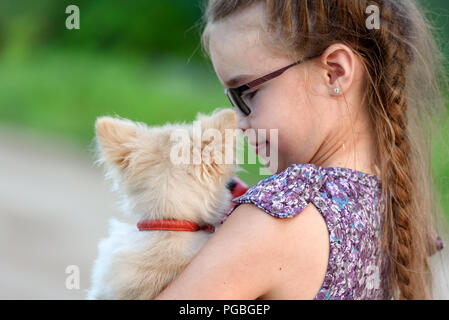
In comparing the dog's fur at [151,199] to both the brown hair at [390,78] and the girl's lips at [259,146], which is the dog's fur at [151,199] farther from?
the brown hair at [390,78]

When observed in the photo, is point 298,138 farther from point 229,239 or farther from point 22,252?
point 22,252

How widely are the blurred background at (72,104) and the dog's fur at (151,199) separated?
56 cm

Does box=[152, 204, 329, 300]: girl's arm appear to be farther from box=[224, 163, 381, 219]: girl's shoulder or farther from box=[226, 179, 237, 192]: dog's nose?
box=[226, 179, 237, 192]: dog's nose

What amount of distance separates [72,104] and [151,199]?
6.24 metres

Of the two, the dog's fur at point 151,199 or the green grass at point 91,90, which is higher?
the green grass at point 91,90

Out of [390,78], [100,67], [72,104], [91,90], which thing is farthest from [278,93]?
[100,67]

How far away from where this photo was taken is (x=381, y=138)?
1.66m

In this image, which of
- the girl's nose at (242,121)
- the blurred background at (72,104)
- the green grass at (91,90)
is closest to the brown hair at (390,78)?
the girl's nose at (242,121)

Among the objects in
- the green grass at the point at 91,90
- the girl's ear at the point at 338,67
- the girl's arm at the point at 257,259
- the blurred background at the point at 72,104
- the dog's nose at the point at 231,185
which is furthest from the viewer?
the green grass at the point at 91,90

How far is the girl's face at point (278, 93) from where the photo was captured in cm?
165

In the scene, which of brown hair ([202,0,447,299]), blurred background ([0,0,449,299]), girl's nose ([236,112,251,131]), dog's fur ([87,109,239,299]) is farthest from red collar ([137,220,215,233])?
blurred background ([0,0,449,299])

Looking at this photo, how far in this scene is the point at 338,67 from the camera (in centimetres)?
163

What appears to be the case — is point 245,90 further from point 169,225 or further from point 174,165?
point 169,225
